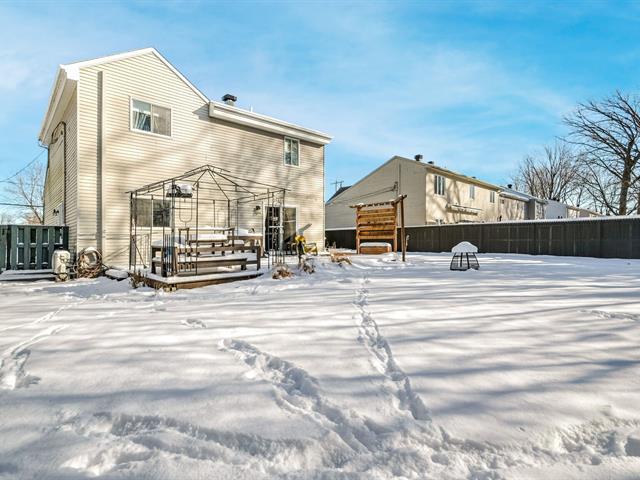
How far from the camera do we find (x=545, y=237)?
1459 centimetres

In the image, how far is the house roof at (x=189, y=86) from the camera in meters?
8.53

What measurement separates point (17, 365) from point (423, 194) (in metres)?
20.9

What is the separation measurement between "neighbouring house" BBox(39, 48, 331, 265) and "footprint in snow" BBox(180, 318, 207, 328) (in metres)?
4.37

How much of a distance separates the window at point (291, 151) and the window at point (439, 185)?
39.8ft

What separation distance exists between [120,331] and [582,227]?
1653cm

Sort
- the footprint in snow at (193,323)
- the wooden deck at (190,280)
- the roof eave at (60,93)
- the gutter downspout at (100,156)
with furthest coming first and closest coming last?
1. the gutter downspout at (100,156)
2. the roof eave at (60,93)
3. the wooden deck at (190,280)
4. the footprint in snow at (193,323)

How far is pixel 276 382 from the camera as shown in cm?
218

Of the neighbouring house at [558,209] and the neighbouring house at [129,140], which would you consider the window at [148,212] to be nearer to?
the neighbouring house at [129,140]

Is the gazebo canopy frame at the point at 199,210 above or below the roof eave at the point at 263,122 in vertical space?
below

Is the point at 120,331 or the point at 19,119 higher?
the point at 19,119

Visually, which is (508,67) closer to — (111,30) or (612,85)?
(612,85)

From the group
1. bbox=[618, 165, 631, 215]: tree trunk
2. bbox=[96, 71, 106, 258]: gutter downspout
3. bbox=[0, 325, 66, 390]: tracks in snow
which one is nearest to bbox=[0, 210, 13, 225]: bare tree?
bbox=[96, 71, 106, 258]: gutter downspout

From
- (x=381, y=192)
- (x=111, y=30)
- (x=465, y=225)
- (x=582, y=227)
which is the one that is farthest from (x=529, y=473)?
(x=381, y=192)

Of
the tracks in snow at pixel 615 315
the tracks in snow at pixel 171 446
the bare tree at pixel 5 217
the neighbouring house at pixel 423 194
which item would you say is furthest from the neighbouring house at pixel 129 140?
the bare tree at pixel 5 217
